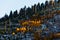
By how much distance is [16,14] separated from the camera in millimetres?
56656

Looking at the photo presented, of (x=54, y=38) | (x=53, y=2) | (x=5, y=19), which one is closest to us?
(x=54, y=38)

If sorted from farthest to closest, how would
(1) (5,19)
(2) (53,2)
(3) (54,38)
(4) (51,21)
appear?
1. (2) (53,2)
2. (1) (5,19)
3. (4) (51,21)
4. (3) (54,38)

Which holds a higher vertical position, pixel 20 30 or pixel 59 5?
pixel 59 5

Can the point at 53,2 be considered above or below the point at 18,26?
above

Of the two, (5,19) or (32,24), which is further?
(5,19)

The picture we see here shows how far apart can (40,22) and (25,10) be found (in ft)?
60.6

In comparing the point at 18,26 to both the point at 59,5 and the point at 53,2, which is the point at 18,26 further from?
the point at 53,2

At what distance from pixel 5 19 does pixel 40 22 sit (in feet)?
40.5

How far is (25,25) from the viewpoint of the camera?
132ft

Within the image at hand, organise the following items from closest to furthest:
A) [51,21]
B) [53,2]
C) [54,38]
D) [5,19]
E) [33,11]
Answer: [54,38]
[51,21]
[5,19]
[33,11]
[53,2]

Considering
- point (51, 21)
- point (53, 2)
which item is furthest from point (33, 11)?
point (51, 21)

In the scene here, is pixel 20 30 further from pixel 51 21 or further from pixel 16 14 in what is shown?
pixel 16 14

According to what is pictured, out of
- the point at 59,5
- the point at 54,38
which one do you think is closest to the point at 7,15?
the point at 59,5

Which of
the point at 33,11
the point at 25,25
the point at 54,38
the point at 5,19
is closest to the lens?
the point at 54,38
